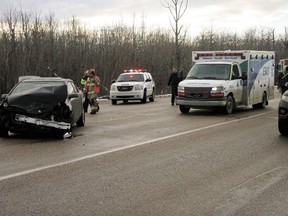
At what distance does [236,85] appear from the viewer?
16.1 metres

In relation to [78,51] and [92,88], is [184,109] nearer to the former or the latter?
[92,88]

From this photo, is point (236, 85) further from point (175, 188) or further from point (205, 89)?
point (175, 188)

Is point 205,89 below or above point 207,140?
above

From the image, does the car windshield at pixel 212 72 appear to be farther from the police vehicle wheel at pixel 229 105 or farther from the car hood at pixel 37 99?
the car hood at pixel 37 99

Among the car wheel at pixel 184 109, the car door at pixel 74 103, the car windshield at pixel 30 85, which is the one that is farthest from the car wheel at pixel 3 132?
the car wheel at pixel 184 109

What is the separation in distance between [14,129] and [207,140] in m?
4.50

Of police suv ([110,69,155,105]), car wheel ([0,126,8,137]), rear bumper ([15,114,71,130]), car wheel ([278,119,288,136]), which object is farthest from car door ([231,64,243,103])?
car wheel ([0,126,8,137])

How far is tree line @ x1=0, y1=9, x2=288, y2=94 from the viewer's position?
27.8 meters

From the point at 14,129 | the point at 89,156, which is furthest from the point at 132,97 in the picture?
the point at 89,156

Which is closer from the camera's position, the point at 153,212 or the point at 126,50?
the point at 153,212

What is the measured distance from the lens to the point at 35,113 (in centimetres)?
988

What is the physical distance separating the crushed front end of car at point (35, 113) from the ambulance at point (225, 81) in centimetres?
613

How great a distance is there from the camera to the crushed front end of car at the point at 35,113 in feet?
32.3

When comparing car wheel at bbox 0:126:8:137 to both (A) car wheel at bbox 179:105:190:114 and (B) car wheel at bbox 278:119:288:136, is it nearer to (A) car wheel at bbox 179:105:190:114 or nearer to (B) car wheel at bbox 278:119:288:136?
(B) car wheel at bbox 278:119:288:136
